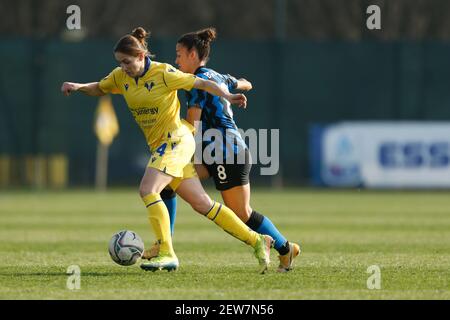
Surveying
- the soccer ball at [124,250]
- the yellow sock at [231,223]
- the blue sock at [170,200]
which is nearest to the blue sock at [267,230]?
the yellow sock at [231,223]

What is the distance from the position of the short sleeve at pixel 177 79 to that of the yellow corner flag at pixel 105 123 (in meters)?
16.9

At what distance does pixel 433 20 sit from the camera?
3191cm

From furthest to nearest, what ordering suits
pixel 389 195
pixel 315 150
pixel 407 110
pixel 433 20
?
pixel 433 20 → pixel 407 110 → pixel 315 150 → pixel 389 195

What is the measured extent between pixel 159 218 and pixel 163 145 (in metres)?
0.59

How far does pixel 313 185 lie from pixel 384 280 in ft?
56.4

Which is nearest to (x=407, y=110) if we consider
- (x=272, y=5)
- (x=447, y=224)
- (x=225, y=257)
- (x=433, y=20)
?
(x=433, y=20)

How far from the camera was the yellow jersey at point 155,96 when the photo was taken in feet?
28.4

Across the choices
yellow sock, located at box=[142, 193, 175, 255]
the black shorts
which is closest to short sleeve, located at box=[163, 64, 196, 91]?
the black shorts

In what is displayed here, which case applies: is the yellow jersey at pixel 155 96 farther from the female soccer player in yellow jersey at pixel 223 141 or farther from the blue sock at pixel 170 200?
the blue sock at pixel 170 200

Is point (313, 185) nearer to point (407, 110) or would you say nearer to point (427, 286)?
point (407, 110)

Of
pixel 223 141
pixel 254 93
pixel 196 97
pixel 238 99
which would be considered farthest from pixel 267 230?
pixel 254 93

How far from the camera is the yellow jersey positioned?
8648 mm

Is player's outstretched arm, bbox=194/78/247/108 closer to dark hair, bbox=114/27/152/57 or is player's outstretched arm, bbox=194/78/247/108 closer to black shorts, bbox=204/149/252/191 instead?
dark hair, bbox=114/27/152/57

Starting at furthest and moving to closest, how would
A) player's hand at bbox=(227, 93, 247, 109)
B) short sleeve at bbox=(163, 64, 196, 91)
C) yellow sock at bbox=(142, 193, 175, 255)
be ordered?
yellow sock at bbox=(142, 193, 175, 255) < short sleeve at bbox=(163, 64, 196, 91) < player's hand at bbox=(227, 93, 247, 109)
